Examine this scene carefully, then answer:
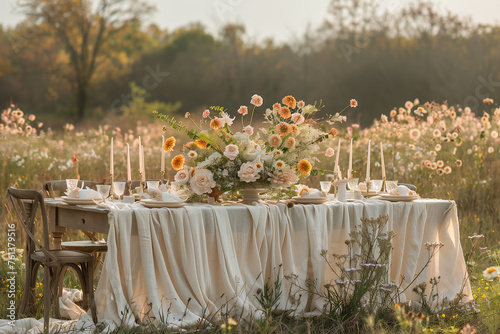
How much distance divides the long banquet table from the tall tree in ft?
45.4

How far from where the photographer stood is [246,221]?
12.4 ft

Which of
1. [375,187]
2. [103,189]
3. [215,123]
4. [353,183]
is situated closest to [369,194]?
[375,187]

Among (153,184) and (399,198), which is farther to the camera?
(399,198)

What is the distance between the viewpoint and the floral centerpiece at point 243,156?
3838mm

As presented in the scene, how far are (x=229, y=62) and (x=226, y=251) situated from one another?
580 inches

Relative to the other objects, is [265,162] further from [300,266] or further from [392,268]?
[392,268]

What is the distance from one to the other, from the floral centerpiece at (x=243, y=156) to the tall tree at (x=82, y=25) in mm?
13762

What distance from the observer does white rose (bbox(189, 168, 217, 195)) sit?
150 inches

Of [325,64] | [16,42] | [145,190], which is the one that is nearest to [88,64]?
[16,42]

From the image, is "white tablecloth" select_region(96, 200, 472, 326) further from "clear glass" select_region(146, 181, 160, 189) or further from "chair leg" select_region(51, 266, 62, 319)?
"clear glass" select_region(146, 181, 160, 189)

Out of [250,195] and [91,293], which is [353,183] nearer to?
[250,195]

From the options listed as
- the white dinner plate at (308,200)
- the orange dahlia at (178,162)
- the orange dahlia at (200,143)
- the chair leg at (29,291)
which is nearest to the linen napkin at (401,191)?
the white dinner plate at (308,200)

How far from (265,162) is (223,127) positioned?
0.37 metres

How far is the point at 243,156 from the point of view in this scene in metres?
3.87
